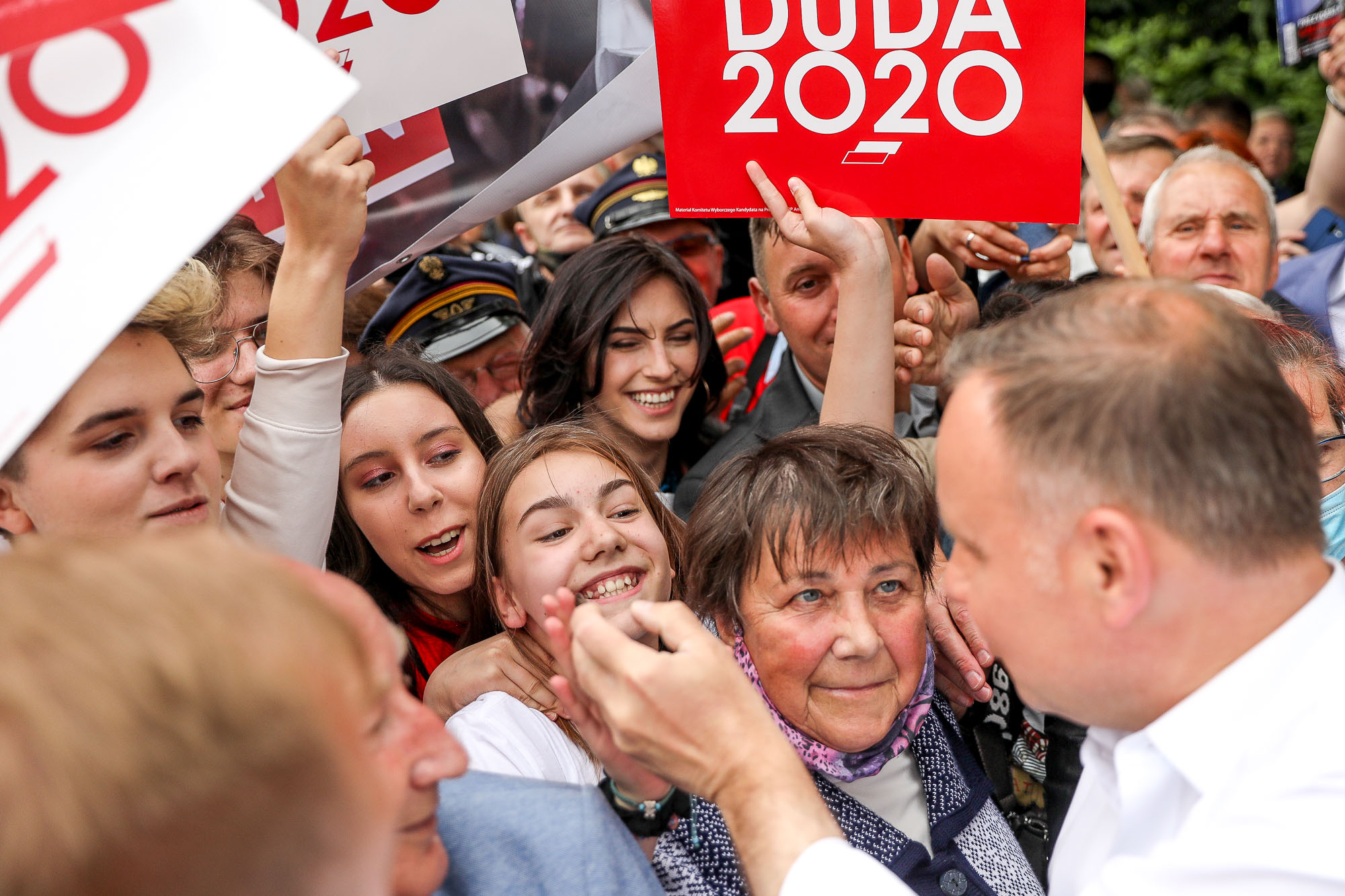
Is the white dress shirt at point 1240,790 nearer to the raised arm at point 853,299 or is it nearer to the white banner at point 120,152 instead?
the white banner at point 120,152

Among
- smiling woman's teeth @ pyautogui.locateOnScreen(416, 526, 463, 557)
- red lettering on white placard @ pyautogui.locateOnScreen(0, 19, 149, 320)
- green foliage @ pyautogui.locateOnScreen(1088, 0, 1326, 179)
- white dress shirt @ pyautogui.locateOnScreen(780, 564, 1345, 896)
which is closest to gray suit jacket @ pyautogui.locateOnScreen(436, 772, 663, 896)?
white dress shirt @ pyautogui.locateOnScreen(780, 564, 1345, 896)

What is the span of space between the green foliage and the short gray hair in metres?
6.54

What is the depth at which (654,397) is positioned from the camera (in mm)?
3693

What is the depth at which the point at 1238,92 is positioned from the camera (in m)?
10.3

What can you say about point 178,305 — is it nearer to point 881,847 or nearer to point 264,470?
point 264,470

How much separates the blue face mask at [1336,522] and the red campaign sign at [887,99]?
0.86 metres

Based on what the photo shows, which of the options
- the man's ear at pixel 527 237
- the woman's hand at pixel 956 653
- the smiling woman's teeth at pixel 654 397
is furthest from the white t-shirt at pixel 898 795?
the man's ear at pixel 527 237

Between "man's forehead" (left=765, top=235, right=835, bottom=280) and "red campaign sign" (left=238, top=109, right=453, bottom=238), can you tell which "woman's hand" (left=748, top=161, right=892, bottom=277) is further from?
"red campaign sign" (left=238, top=109, right=453, bottom=238)

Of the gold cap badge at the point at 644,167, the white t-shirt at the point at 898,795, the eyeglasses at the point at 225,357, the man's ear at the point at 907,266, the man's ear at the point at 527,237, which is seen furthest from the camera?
the man's ear at the point at 527,237

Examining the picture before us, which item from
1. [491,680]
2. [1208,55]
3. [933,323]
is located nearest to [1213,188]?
[933,323]

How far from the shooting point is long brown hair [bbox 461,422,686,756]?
2.69 metres

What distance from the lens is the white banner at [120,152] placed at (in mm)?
1429

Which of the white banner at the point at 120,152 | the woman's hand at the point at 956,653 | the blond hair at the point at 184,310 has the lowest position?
the woman's hand at the point at 956,653

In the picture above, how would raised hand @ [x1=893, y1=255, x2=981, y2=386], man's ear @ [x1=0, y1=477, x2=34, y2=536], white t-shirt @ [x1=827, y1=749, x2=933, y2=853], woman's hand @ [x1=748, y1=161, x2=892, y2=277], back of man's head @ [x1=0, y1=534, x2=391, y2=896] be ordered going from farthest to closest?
raised hand @ [x1=893, y1=255, x2=981, y2=386], woman's hand @ [x1=748, y1=161, x2=892, y2=277], white t-shirt @ [x1=827, y1=749, x2=933, y2=853], man's ear @ [x1=0, y1=477, x2=34, y2=536], back of man's head @ [x1=0, y1=534, x2=391, y2=896]
